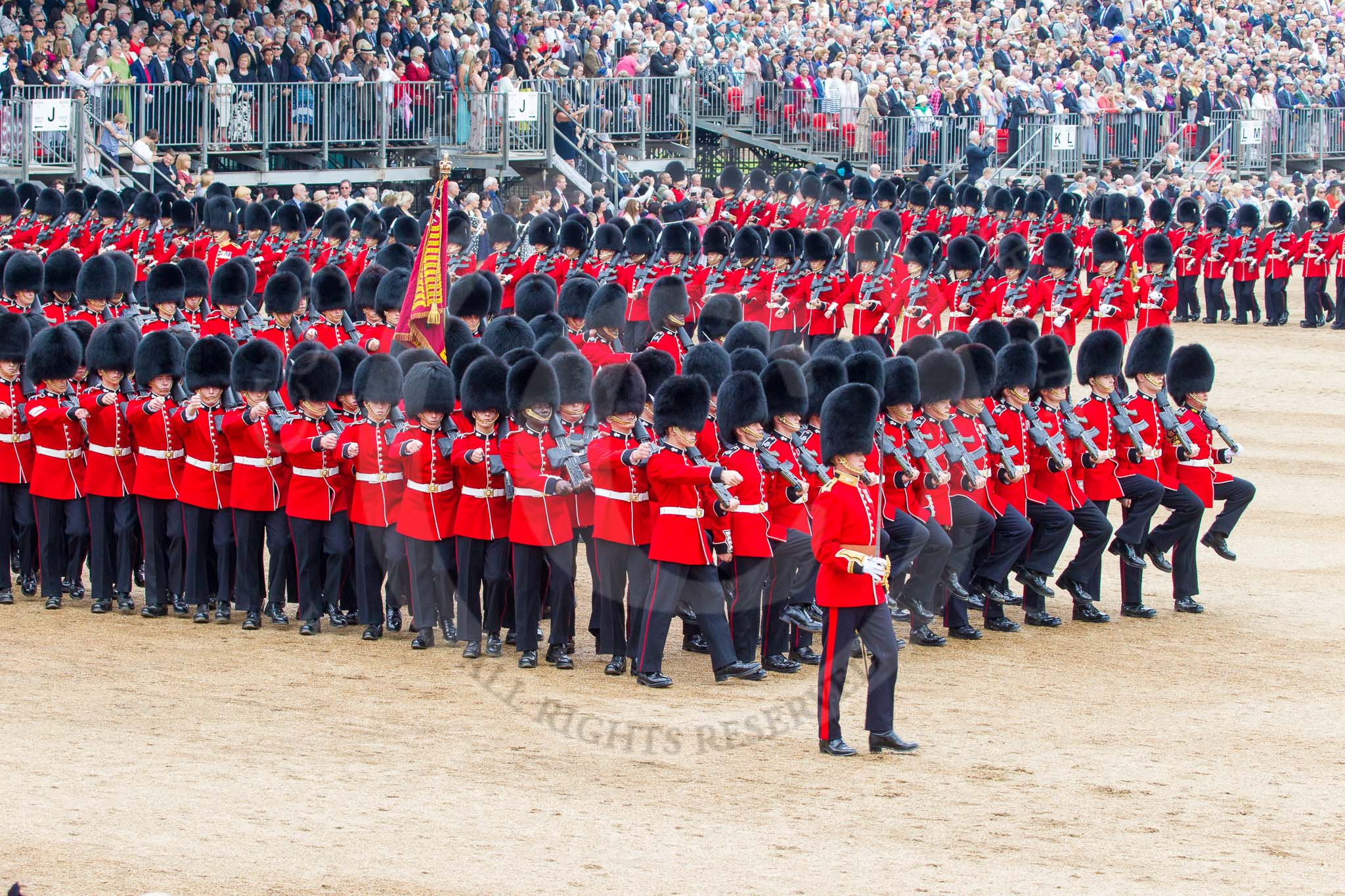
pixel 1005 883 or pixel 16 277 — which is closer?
pixel 1005 883

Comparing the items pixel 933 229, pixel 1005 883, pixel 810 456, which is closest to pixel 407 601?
pixel 810 456

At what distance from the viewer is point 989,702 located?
681 centimetres

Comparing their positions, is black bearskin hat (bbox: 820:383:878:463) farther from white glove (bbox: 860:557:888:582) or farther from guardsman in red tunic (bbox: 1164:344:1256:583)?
guardsman in red tunic (bbox: 1164:344:1256:583)

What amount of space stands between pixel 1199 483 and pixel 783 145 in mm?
13792

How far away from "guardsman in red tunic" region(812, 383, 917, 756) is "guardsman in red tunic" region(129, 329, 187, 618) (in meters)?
2.93

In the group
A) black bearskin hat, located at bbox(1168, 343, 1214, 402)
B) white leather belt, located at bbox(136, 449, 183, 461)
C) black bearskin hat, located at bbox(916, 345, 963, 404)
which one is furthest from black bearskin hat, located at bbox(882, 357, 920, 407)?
white leather belt, located at bbox(136, 449, 183, 461)

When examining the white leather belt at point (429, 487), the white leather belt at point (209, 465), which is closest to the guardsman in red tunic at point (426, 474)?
the white leather belt at point (429, 487)

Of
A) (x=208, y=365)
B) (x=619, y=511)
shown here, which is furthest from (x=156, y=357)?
(x=619, y=511)

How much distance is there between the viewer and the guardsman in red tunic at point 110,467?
800 cm

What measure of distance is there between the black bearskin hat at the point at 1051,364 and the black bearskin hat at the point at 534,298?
329cm

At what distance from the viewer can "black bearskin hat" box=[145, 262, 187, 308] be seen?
10.5 m

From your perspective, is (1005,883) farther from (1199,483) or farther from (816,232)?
(816,232)

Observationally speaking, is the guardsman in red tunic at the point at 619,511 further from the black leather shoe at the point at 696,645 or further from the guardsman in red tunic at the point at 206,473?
the guardsman in red tunic at the point at 206,473

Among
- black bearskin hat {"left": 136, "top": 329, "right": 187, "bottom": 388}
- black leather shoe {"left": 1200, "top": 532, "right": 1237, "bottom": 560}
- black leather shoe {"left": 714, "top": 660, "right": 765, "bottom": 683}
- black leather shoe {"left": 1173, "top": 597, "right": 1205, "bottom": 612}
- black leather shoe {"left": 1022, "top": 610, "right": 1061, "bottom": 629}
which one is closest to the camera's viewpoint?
black leather shoe {"left": 714, "top": 660, "right": 765, "bottom": 683}
